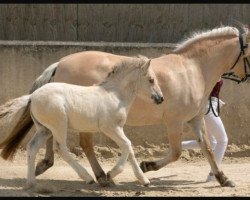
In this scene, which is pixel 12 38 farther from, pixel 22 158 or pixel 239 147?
pixel 239 147

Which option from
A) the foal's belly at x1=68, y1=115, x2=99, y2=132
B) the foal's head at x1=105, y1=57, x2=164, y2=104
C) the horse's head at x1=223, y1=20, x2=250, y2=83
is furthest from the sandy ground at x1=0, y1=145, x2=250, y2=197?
the horse's head at x1=223, y1=20, x2=250, y2=83

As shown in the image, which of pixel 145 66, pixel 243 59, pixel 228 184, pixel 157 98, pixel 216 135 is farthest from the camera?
pixel 216 135

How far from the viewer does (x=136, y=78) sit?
8172 mm

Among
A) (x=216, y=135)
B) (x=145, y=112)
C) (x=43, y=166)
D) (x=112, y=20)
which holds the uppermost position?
(x=112, y=20)

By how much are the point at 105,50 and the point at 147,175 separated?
91.1 inches

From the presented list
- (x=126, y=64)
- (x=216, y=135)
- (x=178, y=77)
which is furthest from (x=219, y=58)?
(x=126, y=64)

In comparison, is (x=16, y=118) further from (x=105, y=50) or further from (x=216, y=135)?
(x=105, y=50)

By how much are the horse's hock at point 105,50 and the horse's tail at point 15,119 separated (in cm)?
237

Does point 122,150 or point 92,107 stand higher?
point 92,107

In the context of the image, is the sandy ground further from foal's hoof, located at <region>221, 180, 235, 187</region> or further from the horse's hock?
the horse's hock

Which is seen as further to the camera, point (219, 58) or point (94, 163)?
point (219, 58)

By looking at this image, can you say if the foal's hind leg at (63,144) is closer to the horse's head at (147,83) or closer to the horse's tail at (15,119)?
the horse's tail at (15,119)

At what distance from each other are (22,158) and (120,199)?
3.80 meters

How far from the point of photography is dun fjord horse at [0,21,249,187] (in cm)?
884
